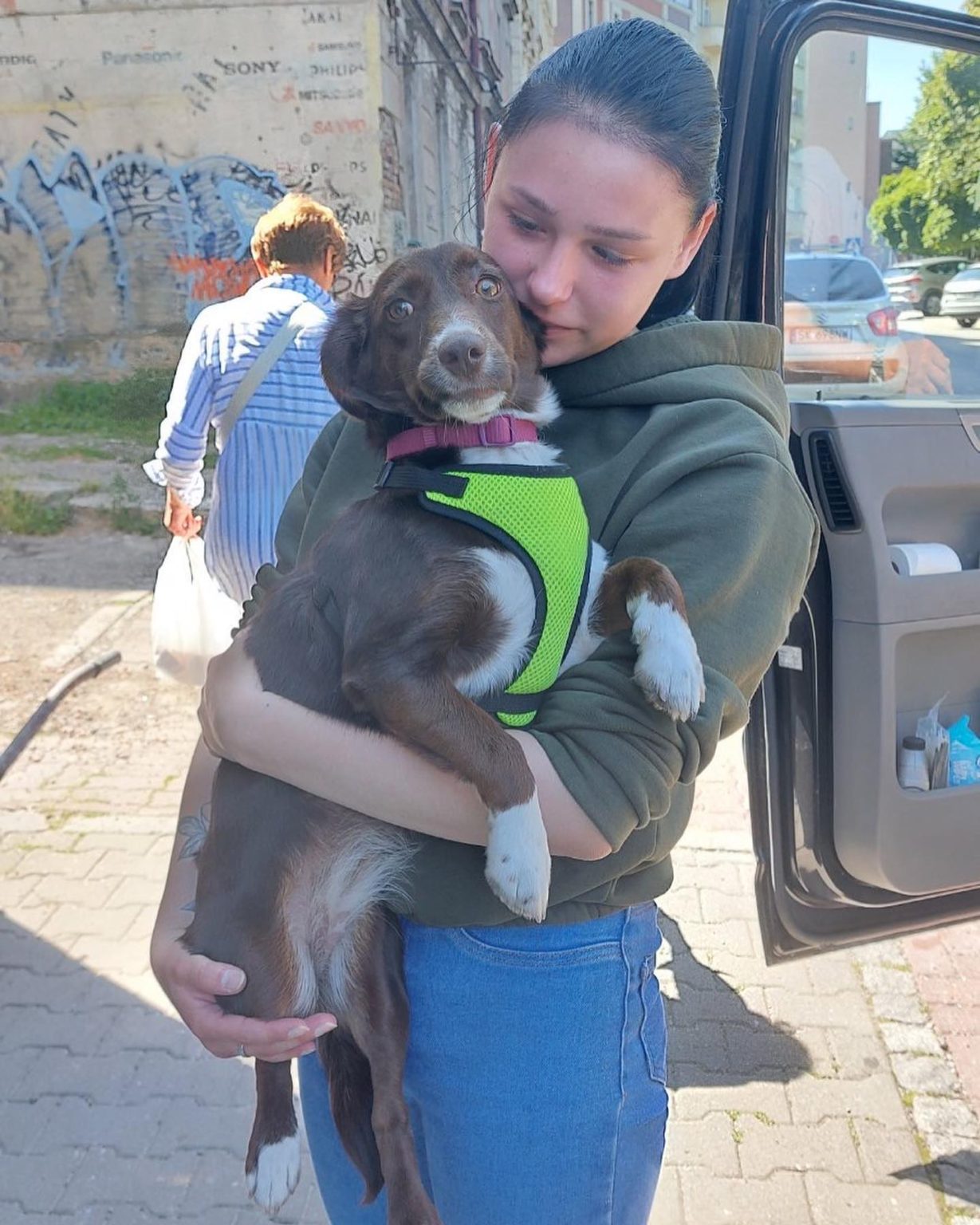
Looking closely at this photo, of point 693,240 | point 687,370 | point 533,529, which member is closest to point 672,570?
point 533,529

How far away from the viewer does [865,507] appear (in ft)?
7.26

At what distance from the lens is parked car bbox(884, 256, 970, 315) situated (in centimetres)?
246

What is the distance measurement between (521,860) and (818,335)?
61.0 inches

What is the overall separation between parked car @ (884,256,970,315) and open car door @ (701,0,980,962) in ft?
0.09

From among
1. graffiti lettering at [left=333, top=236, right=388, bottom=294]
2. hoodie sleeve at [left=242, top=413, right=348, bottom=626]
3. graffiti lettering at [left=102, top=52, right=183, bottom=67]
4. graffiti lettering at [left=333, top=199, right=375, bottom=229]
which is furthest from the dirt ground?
graffiti lettering at [left=102, top=52, right=183, bottom=67]

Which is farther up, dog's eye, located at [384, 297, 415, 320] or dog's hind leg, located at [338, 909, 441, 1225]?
dog's eye, located at [384, 297, 415, 320]

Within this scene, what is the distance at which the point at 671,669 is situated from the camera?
4.41ft

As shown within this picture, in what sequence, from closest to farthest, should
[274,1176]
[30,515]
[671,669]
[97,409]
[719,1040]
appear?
[671,669], [274,1176], [719,1040], [30,515], [97,409]

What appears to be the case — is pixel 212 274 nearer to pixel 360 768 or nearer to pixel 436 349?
pixel 436 349

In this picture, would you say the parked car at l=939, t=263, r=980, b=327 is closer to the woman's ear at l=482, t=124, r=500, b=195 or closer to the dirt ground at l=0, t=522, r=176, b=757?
the woman's ear at l=482, t=124, r=500, b=195

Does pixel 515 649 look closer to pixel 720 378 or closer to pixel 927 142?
pixel 720 378

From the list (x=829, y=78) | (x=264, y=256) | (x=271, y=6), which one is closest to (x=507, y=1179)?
(x=829, y=78)

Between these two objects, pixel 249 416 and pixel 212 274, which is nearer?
pixel 249 416

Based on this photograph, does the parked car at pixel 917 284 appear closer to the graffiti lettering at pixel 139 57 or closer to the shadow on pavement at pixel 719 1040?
the shadow on pavement at pixel 719 1040
